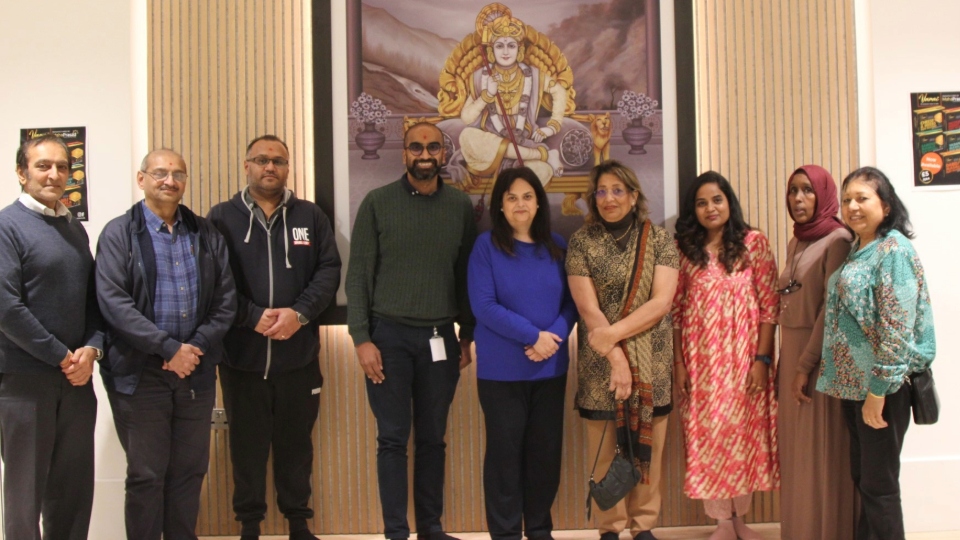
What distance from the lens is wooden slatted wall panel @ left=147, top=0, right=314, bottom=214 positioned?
3611 mm

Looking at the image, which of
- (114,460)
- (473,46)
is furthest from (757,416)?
(114,460)

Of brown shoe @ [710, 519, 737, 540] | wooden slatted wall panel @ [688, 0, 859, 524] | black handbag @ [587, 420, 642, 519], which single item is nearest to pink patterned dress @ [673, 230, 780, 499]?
brown shoe @ [710, 519, 737, 540]

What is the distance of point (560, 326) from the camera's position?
3029mm

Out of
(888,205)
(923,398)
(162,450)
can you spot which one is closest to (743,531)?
(923,398)

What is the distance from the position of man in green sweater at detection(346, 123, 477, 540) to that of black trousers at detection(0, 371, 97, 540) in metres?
1.14

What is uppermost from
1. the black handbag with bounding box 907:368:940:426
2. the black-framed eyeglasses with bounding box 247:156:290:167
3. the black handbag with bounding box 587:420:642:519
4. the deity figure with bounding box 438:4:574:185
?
the deity figure with bounding box 438:4:574:185

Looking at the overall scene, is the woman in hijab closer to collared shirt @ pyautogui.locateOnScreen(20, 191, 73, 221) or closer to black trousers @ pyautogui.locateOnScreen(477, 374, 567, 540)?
black trousers @ pyautogui.locateOnScreen(477, 374, 567, 540)

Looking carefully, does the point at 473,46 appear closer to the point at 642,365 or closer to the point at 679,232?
the point at 679,232

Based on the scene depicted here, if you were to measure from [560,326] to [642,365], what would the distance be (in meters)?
0.39

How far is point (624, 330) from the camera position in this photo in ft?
9.70

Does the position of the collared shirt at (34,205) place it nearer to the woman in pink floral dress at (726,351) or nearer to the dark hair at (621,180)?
the dark hair at (621,180)

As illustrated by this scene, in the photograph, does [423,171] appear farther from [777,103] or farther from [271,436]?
[777,103]

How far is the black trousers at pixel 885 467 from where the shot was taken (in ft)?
8.63

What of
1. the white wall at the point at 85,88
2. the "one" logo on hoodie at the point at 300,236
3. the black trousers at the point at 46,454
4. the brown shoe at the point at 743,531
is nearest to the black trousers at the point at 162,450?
the black trousers at the point at 46,454
